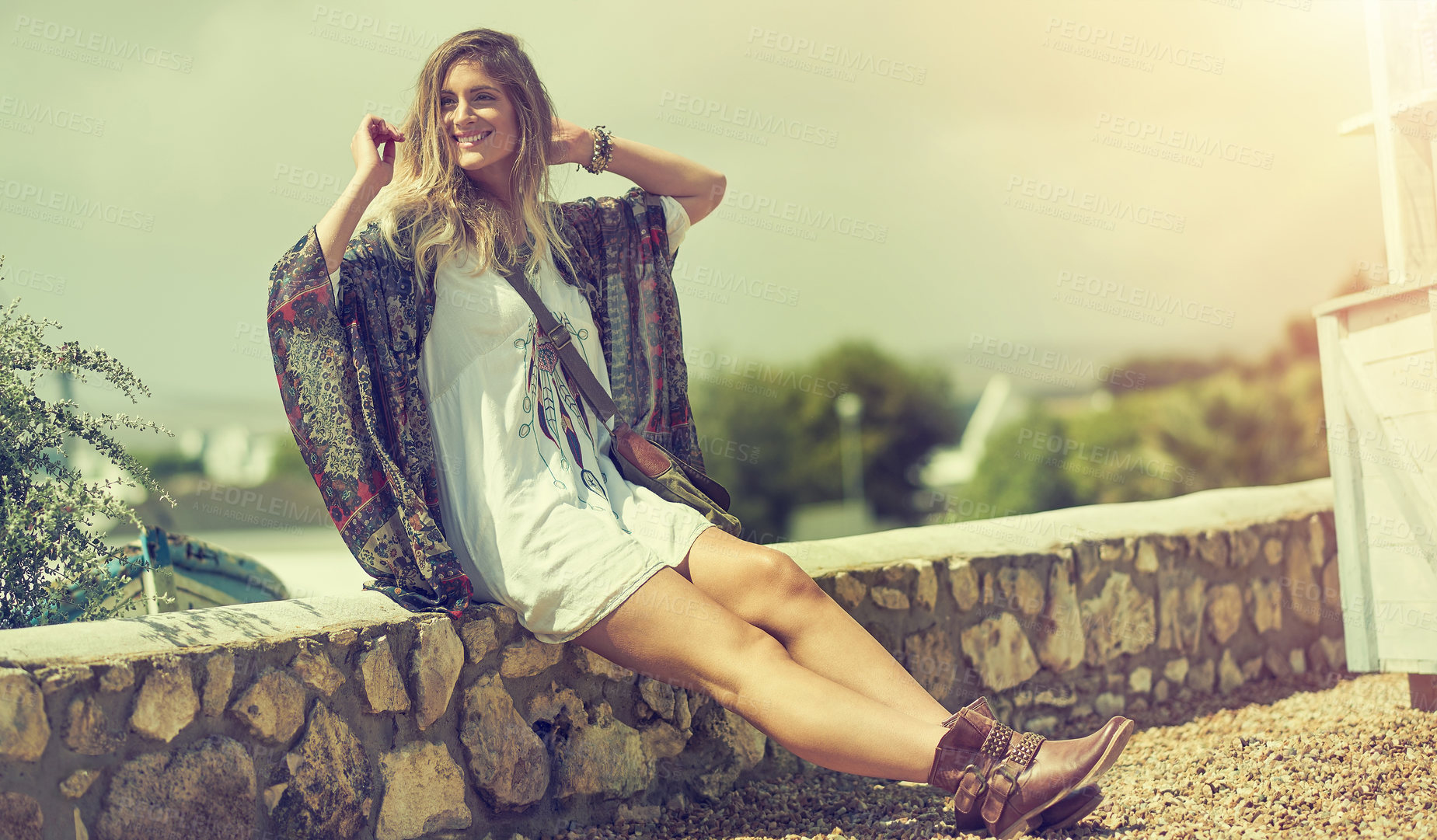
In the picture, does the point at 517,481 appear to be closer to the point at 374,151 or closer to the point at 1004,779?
the point at 374,151

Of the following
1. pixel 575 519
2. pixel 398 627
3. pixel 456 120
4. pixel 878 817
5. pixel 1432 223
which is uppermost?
pixel 456 120

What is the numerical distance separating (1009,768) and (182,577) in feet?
7.54

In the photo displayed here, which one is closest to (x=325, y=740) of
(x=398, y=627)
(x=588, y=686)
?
(x=398, y=627)

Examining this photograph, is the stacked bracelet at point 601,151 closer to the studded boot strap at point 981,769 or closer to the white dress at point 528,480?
the white dress at point 528,480

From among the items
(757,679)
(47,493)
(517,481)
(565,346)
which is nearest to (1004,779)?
(757,679)

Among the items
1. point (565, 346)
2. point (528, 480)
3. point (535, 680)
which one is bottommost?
point (535, 680)

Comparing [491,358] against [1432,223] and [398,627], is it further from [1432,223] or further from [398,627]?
[1432,223]

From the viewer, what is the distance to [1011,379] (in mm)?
43719

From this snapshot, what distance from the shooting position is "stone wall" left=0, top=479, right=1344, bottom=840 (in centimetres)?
183

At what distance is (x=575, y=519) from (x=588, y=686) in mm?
449

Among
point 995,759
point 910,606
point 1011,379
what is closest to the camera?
point 995,759

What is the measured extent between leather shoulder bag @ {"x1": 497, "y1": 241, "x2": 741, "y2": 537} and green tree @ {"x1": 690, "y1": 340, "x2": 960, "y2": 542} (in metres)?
39.8

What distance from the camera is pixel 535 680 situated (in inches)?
94.7

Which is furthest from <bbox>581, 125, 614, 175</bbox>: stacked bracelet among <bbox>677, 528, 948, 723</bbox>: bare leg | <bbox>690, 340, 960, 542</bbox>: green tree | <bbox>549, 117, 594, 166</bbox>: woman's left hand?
<bbox>690, 340, 960, 542</bbox>: green tree
